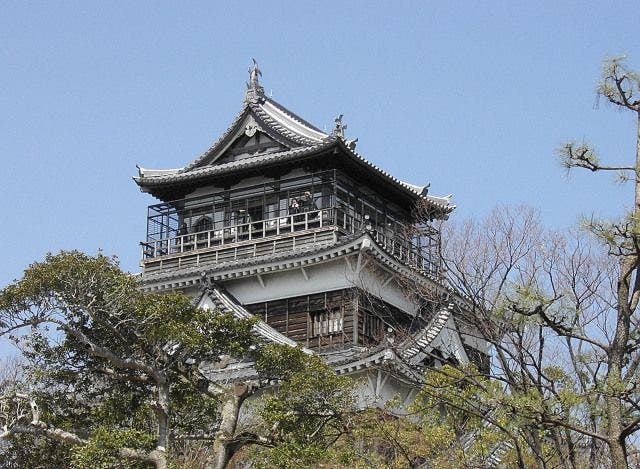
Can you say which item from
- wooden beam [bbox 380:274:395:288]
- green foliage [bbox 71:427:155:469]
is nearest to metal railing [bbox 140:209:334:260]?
wooden beam [bbox 380:274:395:288]

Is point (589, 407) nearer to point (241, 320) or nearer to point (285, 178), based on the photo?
point (241, 320)

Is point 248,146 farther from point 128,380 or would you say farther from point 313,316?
point 128,380

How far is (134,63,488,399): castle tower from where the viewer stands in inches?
1166

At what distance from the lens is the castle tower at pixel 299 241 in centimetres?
2961

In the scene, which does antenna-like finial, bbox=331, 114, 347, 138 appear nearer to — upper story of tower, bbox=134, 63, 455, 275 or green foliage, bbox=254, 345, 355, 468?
upper story of tower, bbox=134, 63, 455, 275

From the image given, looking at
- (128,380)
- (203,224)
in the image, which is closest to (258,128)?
(203,224)

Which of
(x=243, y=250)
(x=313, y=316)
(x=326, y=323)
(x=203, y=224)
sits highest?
(x=203, y=224)

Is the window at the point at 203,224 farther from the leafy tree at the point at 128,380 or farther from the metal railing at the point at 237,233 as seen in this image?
the leafy tree at the point at 128,380

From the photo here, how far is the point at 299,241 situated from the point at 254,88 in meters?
7.36

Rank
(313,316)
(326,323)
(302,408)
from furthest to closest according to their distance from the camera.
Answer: (313,316) < (326,323) < (302,408)

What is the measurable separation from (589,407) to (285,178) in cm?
2271

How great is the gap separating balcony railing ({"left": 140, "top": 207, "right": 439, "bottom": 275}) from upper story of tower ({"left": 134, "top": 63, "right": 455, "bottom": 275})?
0.14ft

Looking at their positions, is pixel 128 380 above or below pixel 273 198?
below

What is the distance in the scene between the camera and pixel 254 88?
3609 cm
